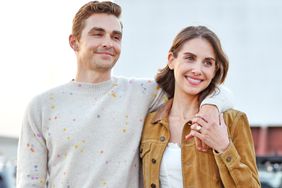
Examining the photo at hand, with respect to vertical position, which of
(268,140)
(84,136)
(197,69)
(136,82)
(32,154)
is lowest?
(268,140)

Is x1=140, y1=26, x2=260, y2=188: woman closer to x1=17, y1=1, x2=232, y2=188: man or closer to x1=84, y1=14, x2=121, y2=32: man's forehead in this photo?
x1=17, y1=1, x2=232, y2=188: man

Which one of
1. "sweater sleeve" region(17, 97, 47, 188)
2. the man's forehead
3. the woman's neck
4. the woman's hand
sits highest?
the man's forehead

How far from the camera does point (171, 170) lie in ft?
9.97

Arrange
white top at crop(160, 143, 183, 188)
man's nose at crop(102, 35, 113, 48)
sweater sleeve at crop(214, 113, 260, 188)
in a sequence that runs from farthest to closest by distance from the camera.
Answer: man's nose at crop(102, 35, 113, 48) < white top at crop(160, 143, 183, 188) < sweater sleeve at crop(214, 113, 260, 188)

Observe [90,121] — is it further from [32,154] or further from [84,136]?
[32,154]

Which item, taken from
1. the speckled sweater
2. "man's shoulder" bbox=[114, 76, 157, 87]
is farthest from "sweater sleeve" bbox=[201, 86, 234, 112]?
"man's shoulder" bbox=[114, 76, 157, 87]

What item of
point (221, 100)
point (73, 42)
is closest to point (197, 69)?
point (221, 100)

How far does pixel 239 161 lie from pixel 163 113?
0.45m

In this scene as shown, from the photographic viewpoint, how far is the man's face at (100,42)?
3166mm

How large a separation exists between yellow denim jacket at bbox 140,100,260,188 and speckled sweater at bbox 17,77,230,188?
0.25 feet

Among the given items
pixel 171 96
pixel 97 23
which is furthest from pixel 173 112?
pixel 97 23

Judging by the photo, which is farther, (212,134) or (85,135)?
(85,135)

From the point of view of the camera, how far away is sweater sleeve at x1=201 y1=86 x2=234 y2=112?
306 cm

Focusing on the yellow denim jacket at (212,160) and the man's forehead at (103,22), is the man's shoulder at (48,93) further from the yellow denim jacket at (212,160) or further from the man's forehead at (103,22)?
the yellow denim jacket at (212,160)
